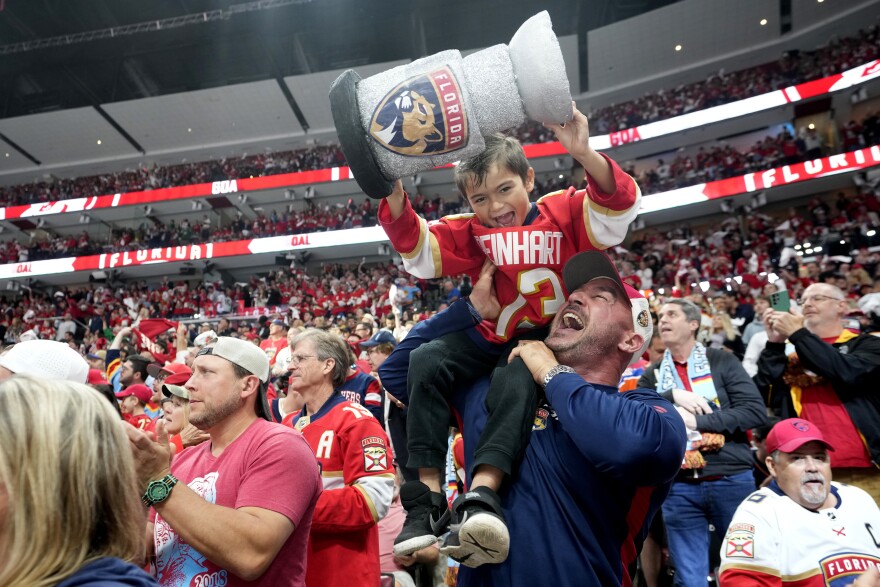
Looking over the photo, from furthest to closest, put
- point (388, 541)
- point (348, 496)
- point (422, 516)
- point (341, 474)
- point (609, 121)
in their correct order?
point (609, 121)
point (388, 541)
point (341, 474)
point (348, 496)
point (422, 516)

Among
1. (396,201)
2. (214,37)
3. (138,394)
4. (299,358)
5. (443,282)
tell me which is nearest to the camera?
(396,201)

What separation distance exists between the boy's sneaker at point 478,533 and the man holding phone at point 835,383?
8.11ft

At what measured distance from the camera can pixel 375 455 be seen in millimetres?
2633

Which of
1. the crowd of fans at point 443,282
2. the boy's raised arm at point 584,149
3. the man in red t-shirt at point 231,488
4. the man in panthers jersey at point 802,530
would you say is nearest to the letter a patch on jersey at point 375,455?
the man in red t-shirt at point 231,488

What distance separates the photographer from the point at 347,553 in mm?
2496

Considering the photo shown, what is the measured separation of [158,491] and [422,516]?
2.33ft

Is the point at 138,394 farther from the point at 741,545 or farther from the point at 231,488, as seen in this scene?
the point at 741,545

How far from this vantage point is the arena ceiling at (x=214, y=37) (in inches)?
777

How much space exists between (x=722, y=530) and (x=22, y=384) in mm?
3266

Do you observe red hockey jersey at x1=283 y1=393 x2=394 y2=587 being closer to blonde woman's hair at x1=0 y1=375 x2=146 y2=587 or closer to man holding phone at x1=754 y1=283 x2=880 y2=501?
blonde woman's hair at x1=0 y1=375 x2=146 y2=587

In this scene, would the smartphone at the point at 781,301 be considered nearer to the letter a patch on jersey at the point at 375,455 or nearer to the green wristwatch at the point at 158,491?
the letter a patch on jersey at the point at 375,455

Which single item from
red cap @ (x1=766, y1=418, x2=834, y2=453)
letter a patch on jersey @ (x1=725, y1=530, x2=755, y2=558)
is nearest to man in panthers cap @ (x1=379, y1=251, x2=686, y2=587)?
letter a patch on jersey @ (x1=725, y1=530, x2=755, y2=558)

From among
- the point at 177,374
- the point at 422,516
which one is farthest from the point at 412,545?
the point at 177,374

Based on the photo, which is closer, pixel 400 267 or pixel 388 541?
pixel 388 541
